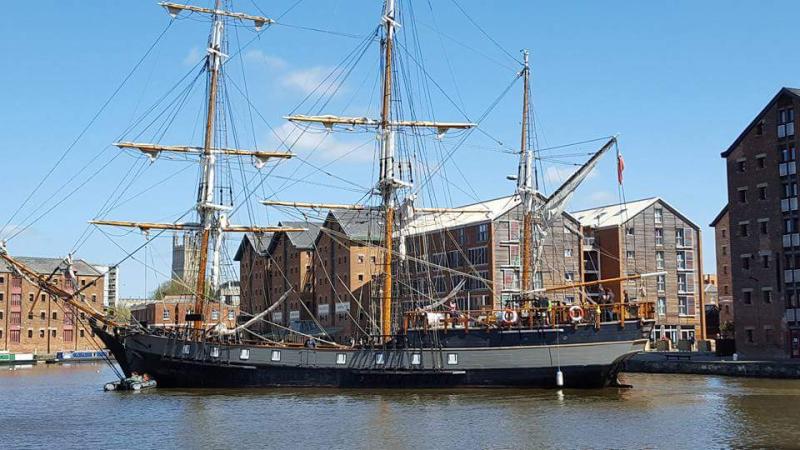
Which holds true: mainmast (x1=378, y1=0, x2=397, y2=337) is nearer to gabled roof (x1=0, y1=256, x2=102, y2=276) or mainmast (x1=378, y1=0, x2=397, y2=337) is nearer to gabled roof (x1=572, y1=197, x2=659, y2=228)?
gabled roof (x1=572, y1=197, x2=659, y2=228)

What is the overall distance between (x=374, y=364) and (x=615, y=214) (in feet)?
182

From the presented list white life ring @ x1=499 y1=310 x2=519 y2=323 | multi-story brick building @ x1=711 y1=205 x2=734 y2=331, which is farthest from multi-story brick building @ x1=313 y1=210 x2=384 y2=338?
multi-story brick building @ x1=711 y1=205 x2=734 y2=331

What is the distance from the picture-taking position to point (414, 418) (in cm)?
4056

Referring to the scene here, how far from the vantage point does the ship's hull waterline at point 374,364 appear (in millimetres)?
52344

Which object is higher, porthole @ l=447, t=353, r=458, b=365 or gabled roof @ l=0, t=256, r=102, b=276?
gabled roof @ l=0, t=256, r=102, b=276

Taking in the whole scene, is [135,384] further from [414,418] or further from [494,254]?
[494,254]

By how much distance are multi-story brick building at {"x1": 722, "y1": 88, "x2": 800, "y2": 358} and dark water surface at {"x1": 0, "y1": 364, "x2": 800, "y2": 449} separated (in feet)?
55.6

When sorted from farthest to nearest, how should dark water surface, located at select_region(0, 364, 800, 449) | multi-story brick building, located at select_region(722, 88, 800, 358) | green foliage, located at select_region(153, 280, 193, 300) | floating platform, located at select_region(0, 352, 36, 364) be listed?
floating platform, located at select_region(0, 352, 36, 364)
green foliage, located at select_region(153, 280, 193, 300)
multi-story brick building, located at select_region(722, 88, 800, 358)
dark water surface, located at select_region(0, 364, 800, 449)

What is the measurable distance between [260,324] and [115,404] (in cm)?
6629

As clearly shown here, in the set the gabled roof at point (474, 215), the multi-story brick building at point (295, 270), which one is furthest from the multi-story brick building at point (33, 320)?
the gabled roof at point (474, 215)

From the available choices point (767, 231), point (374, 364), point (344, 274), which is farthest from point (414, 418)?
point (344, 274)

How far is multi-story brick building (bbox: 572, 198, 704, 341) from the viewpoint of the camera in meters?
99.2

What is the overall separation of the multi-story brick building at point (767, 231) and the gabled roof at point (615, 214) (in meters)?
20.0

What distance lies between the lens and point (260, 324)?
378 feet
